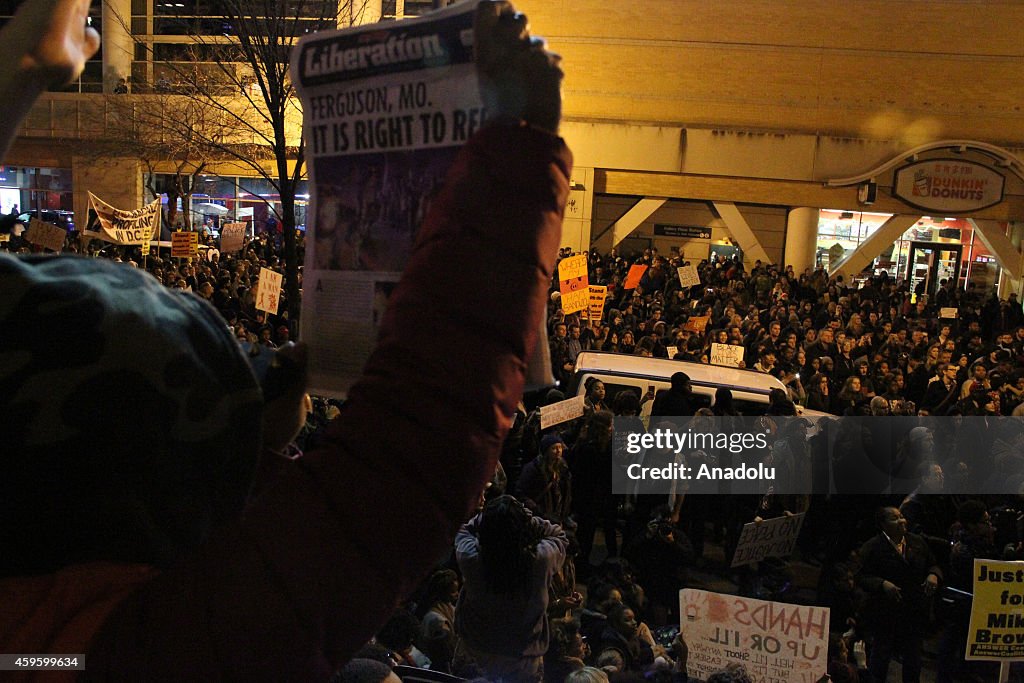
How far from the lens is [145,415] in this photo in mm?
949

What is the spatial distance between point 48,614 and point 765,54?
91.8ft

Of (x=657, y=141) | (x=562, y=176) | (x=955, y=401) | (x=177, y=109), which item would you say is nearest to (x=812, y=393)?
(x=955, y=401)

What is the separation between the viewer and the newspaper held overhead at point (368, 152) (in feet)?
4.65

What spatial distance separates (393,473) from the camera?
91 cm

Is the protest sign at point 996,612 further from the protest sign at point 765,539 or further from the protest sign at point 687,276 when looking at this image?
the protest sign at point 687,276

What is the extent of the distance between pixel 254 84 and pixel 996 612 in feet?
77.2

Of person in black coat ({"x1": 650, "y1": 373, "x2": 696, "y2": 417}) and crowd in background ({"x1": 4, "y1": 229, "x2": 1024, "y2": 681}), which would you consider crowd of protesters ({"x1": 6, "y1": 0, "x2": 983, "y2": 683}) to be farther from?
person in black coat ({"x1": 650, "y1": 373, "x2": 696, "y2": 417})

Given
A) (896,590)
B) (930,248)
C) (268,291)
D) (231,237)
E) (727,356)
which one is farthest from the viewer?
(930,248)

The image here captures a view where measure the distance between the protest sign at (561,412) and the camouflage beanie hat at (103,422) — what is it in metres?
7.13

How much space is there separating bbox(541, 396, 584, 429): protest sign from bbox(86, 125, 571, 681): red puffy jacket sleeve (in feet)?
23.4

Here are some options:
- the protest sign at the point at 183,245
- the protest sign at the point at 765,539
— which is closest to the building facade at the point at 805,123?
the protest sign at the point at 183,245

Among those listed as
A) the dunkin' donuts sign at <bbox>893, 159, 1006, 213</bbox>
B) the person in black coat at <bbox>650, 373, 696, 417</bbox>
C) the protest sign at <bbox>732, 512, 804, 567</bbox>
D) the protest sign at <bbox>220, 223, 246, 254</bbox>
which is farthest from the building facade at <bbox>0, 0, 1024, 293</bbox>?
the protest sign at <bbox>732, 512, 804, 567</bbox>

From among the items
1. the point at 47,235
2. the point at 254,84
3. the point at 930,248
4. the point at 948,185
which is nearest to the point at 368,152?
the point at 47,235

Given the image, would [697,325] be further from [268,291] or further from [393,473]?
[393,473]
